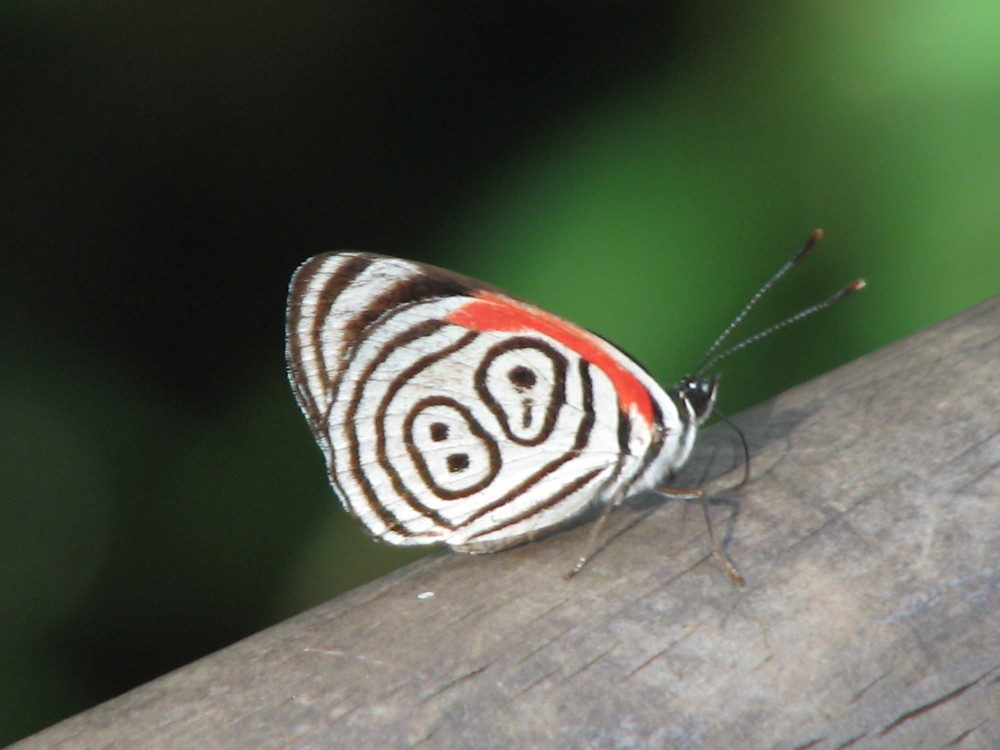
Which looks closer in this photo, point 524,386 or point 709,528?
point 709,528

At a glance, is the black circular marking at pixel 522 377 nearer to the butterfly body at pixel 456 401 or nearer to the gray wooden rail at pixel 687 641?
the butterfly body at pixel 456 401

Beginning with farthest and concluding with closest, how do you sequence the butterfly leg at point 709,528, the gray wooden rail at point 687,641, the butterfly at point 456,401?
the butterfly at point 456,401, the butterfly leg at point 709,528, the gray wooden rail at point 687,641

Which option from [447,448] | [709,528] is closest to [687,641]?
[709,528]

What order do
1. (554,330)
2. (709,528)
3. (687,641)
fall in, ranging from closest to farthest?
(687,641) → (709,528) → (554,330)

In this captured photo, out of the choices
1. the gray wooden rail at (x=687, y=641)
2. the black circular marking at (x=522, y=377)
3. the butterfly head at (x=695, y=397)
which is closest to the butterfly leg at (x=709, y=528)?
the gray wooden rail at (x=687, y=641)

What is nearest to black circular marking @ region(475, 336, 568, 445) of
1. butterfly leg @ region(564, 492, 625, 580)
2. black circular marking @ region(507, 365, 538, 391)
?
black circular marking @ region(507, 365, 538, 391)

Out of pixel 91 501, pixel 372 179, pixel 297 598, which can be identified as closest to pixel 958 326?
pixel 372 179

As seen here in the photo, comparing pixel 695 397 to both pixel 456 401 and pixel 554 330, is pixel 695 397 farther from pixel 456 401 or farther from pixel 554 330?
pixel 456 401
